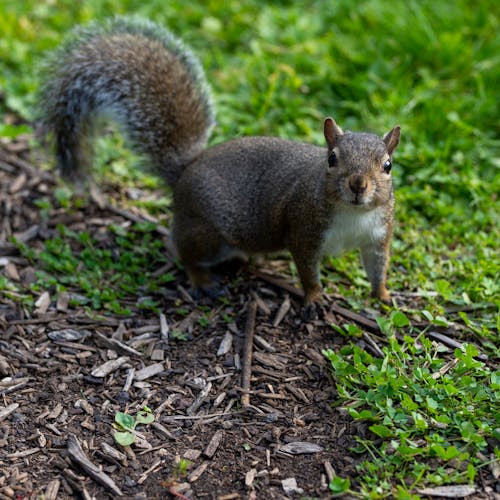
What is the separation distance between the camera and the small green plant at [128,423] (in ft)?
10.1

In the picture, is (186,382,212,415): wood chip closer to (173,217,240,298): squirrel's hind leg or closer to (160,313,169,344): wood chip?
(160,313,169,344): wood chip

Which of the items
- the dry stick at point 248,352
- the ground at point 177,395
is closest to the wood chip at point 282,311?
the ground at point 177,395

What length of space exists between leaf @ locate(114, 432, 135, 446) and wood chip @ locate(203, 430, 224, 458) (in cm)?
31

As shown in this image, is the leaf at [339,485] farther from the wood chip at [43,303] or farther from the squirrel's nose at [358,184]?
the wood chip at [43,303]

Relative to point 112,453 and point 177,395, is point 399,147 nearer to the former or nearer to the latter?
point 177,395

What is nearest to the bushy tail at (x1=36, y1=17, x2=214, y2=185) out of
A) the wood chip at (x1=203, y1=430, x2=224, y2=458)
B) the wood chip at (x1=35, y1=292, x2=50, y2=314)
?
the wood chip at (x1=35, y1=292, x2=50, y2=314)

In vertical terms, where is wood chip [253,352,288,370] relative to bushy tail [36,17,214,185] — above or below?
below

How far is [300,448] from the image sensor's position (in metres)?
3.07

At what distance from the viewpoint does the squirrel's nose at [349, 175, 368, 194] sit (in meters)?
3.31

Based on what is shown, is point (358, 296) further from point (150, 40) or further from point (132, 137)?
point (150, 40)

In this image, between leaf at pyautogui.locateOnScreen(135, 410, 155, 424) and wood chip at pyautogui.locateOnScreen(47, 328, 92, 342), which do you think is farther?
wood chip at pyautogui.locateOnScreen(47, 328, 92, 342)

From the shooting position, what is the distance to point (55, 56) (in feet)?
15.0

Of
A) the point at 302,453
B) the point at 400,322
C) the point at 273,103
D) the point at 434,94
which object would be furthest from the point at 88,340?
the point at 434,94

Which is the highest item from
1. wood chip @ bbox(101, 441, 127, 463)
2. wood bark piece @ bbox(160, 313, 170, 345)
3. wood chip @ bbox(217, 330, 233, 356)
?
wood chip @ bbox(101, 441, 127, 463)
